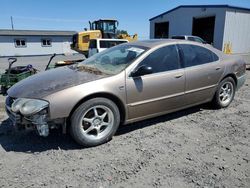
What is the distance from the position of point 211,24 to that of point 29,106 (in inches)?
1087

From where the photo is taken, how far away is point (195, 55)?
447 centimetres

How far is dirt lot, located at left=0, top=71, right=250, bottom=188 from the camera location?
107 inches

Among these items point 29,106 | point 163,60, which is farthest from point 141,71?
point 29,106

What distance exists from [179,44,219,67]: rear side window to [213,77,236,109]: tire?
1.95ft

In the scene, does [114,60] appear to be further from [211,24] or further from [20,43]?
[20,43]

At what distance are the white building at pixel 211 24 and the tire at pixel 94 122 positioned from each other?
21.1 metres

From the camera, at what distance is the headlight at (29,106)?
3041 mm

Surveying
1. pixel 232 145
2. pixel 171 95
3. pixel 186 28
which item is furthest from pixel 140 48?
pixel 186 28

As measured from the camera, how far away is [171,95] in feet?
13.4

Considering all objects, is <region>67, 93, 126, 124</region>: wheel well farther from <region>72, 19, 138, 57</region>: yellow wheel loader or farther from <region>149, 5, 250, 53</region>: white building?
<region>149, 5, 250, 53</region>: white building

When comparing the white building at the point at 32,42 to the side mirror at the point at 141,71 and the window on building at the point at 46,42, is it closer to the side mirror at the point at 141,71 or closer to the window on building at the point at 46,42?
the window on building at the point at 46,42

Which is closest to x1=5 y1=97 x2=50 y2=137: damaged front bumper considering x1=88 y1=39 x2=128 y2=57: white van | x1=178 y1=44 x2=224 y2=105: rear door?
x1=178 y1=44 x2=224 y2=105: rear door

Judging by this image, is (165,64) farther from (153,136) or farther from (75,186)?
(75,186)

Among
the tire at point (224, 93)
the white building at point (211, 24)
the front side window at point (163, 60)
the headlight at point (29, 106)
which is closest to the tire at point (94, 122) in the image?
the headlight at point (29, 106)
